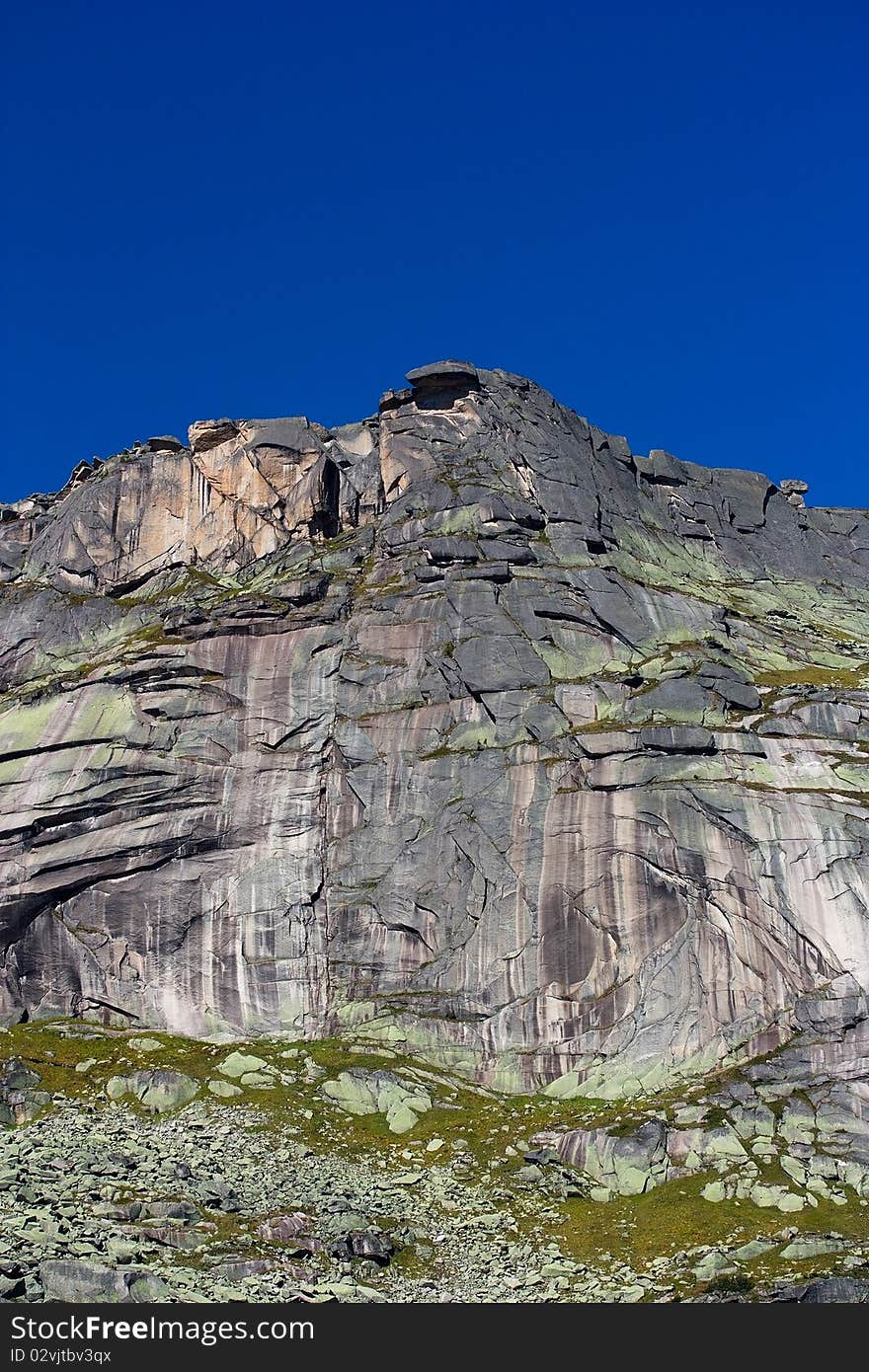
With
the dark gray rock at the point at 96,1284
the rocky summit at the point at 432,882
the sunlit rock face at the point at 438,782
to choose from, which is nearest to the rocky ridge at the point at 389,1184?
the dark gray rock at the point at 96,1284

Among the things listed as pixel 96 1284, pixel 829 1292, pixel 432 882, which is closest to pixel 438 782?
pixel 432 882

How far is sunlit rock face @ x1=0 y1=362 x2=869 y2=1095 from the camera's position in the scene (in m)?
76.5

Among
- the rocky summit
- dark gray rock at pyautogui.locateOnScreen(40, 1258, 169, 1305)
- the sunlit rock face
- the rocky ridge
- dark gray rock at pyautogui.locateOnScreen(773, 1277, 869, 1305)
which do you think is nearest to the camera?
dark gray rock at pyautogui.locateOnScreen(40, 1258, 169, 1305)

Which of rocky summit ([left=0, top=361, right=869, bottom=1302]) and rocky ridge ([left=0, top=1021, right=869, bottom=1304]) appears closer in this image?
rocky ridge ([left=0, top=1021, right=869, bottom=1304])

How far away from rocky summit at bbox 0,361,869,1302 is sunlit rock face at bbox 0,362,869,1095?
0.22 meters

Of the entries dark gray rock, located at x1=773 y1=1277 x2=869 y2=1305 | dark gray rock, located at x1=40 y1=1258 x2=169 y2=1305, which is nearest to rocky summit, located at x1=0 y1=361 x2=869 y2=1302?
dark gray rock, located at x1=40 y1=1258 x2=169 y2=1305

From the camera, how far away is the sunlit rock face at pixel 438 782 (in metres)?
76.5

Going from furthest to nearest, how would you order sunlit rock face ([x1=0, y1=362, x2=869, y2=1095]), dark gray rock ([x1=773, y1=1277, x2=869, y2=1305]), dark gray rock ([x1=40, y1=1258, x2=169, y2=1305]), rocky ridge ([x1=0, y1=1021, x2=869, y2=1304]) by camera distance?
sunlit rock face ([x1=0, y1=362, x2=869, y2=1095]) < rocky ridge ([x1=0, y1=1021, x2=869, y2=1304]) < dark gray rock ([x1=773, y1=1277, x2=869, y2=1305]) < dark gray rock ([x1=40, y1=1258, x2=169, y2=1305])

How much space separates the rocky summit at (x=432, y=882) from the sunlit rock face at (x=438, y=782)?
22 cm

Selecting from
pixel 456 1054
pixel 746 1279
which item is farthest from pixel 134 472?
pixel 746 1279

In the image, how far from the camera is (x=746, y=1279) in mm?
53656

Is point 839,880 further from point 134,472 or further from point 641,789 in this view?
point 134,472

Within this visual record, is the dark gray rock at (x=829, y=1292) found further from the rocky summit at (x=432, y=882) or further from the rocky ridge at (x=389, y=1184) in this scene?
the rocky summit at (x=432, y=882)

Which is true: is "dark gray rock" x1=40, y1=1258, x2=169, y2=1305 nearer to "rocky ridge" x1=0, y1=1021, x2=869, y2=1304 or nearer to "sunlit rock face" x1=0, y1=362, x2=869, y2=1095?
"rocky ridge" x1=0, y1=1021, x2=869, y2=1304
